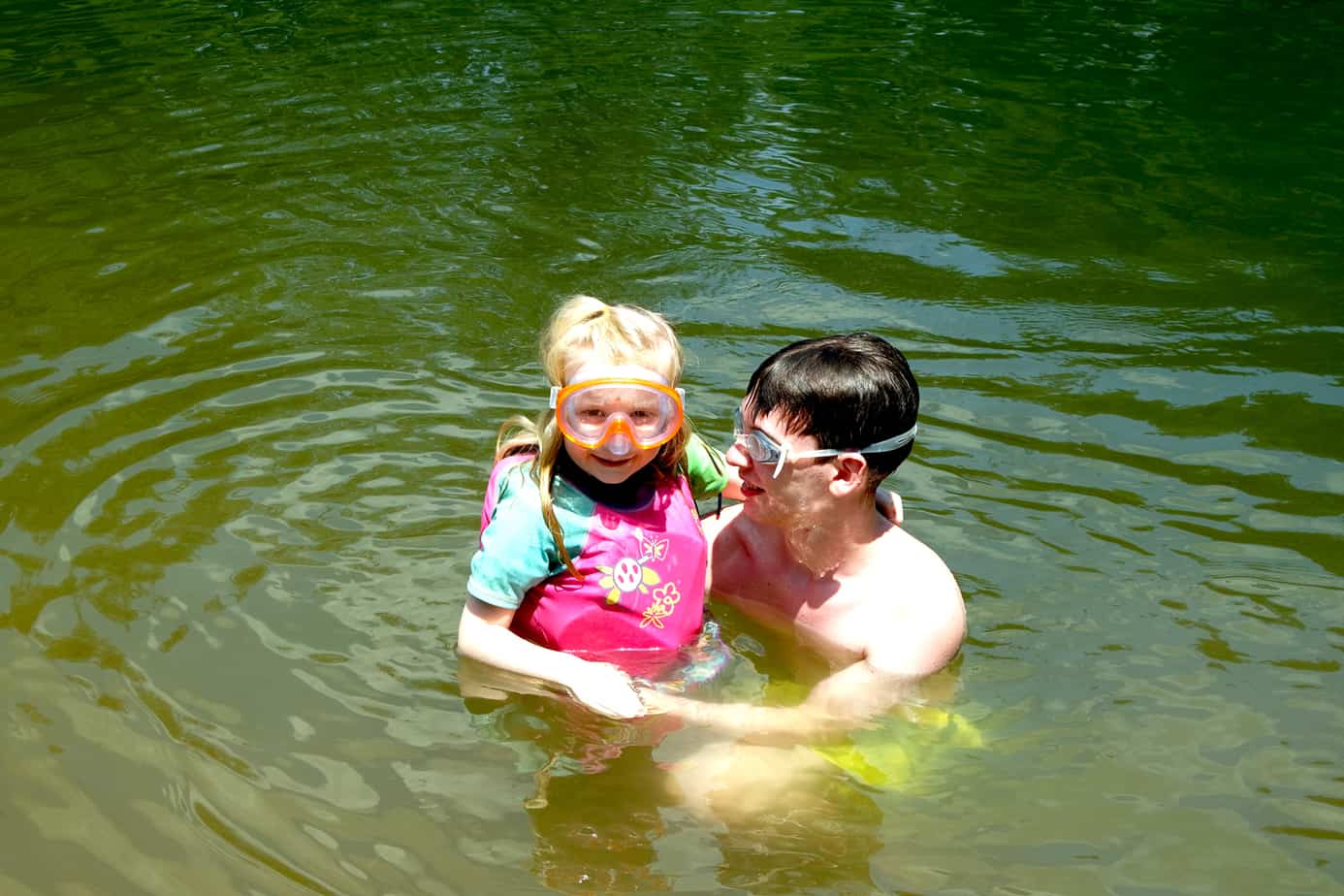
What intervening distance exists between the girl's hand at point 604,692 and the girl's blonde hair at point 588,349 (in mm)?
374

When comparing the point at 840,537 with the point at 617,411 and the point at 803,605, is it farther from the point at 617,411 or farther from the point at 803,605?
the point at 617,411

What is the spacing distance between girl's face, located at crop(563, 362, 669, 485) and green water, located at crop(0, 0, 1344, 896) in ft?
2.62

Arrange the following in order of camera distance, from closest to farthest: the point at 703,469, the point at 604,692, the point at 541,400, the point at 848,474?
the point at 604,692, the point at 848,474, the point at 703,469, the point at 541,400

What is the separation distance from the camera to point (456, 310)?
7.32 meters

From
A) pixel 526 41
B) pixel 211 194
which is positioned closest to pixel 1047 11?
pixel 526 41

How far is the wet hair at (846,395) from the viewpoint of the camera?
13.8 feet

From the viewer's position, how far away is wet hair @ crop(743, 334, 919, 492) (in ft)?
13.8

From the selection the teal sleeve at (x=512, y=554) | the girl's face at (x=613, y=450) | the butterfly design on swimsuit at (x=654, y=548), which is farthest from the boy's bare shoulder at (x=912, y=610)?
the teal sleeve at (x=512, y=554)

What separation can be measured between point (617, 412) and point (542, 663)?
747mm

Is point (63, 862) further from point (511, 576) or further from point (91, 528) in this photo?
point (91, 528)

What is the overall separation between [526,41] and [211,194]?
5809 mm

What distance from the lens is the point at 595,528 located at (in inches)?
167

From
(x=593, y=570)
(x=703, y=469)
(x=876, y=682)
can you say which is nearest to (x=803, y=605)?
(x=876, y=682)

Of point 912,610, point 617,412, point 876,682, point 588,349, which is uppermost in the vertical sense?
→ point 588,349
